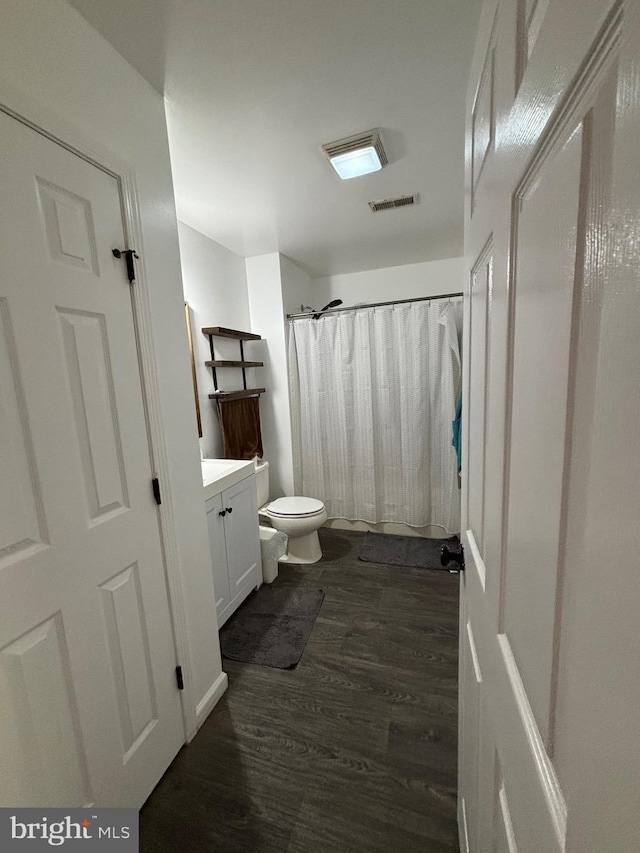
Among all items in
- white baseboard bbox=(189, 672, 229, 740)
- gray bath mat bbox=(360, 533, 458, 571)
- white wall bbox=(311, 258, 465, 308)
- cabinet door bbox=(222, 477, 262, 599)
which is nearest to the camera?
white baseboard bbox=(189, 672, 229, 740)

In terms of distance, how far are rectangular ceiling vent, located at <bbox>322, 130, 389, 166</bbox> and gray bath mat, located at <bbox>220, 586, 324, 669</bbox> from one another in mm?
2402

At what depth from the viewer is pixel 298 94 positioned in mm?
1274

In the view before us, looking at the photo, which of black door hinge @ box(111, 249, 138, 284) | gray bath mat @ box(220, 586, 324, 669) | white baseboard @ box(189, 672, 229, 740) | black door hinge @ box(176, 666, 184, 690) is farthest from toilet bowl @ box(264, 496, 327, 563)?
black door hinge @ box(111, 249, 138, 284)

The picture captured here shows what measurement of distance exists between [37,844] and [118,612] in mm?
473

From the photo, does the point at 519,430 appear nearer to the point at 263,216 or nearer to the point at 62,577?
the point at 62,577

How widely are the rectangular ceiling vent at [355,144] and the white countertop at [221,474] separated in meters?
1.64

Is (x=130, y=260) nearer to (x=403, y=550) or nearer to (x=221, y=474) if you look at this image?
(x=221, y=474)

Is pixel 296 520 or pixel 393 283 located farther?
pixel 393 283

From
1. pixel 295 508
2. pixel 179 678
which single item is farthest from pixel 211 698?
pixel 295 508

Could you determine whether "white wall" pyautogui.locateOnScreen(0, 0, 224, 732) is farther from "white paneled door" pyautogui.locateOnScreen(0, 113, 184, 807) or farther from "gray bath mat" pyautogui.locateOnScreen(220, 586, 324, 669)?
"gray bath mat" pyautogui.locateOnScreen(220, 586, 324, 669)

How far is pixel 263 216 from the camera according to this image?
2.14 meters

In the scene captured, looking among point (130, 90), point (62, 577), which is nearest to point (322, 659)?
point (62, 577)

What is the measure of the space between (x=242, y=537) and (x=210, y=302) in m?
1.63

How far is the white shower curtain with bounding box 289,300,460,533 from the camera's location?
266 centimetres
